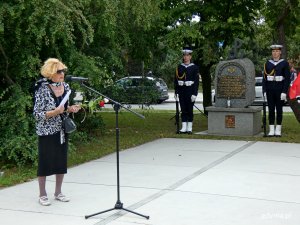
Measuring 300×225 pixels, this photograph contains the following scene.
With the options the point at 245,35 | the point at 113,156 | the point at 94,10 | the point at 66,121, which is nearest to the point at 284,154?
the point at 113,156

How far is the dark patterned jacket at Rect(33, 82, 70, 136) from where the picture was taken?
6289mm

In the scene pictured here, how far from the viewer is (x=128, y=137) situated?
12516 millimetres

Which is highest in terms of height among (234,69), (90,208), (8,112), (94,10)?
(94,10)

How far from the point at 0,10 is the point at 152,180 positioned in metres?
3.46

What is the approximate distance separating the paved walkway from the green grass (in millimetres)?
350

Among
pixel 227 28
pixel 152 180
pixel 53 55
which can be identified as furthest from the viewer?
pixel 227 28

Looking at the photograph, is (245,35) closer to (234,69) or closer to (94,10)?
(234,69)

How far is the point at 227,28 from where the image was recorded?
14.7 metres

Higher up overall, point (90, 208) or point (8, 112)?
point (8, 112)

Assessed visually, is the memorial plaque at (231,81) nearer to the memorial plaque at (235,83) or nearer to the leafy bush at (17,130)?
the memorial plaque at (235,83)

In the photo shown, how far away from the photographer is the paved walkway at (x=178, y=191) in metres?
5.86

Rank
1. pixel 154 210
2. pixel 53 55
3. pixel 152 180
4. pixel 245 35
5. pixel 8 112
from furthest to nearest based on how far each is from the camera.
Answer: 1. pixel 245 35
2. pixel 53 55
3. pixel 8 112
4. pixel 152 180
5. pixel 154 210

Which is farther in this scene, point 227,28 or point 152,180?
point 227,28

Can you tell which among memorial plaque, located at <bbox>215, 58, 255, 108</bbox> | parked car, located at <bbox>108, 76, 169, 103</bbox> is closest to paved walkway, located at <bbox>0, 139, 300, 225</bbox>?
memorial plaque, located at <bbox>215, 58, 255, 108</bbox>
